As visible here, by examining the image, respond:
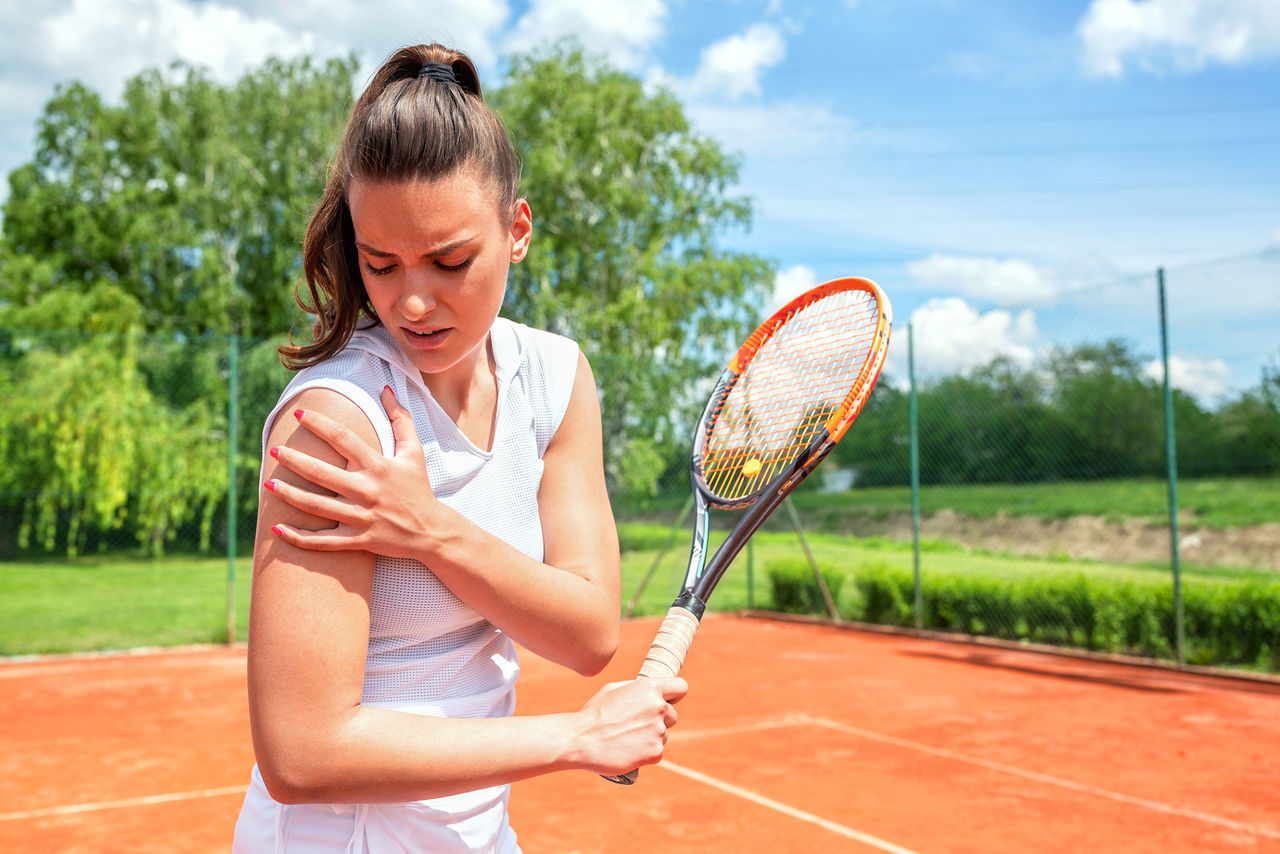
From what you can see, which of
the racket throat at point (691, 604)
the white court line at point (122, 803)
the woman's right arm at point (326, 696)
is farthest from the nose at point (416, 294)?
the white court line at point (122, 803)

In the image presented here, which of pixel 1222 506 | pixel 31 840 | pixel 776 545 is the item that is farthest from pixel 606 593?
pixel 776 545

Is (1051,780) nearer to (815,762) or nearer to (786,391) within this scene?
(815,762)

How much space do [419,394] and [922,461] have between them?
9.40 metres

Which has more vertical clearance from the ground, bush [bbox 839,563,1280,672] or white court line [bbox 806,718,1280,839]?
bush [bbox 839,563,1280,672]

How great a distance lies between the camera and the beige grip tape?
1476 millimetres

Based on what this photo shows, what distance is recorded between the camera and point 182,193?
23359 mm

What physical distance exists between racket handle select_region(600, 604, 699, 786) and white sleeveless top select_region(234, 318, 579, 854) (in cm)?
24

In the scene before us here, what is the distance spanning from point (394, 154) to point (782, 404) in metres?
1.24

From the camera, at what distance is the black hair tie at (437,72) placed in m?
1.22

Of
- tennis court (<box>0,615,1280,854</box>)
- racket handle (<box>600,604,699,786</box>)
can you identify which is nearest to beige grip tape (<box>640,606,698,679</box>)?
racket handle (<box>600,604,699,786</box>)

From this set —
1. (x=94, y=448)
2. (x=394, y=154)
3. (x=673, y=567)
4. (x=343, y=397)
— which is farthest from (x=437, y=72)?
(x=94, y=448)

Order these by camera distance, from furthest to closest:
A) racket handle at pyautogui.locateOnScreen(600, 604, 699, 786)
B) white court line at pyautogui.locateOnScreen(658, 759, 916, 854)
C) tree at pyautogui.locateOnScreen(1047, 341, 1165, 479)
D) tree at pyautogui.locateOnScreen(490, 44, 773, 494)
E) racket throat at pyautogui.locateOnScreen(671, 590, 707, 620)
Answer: tree at pyautogui.locateOnScreen(490, 44, 773, 494), tree at pyautogui.locateOnScreen(1047, 341, 1165, 479), white court line at pyautogui.locateOnScreen(658, 759, 916, 854), racket throat at pyautogui.locateOnScreen(671, 590, 707, 620), racket handle at pyautogui.locateOnScreen(600, 604, 699, 786)

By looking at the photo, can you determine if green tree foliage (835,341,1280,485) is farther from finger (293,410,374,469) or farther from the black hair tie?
finger (293,410,374,469)

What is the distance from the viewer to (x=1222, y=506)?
817cm
